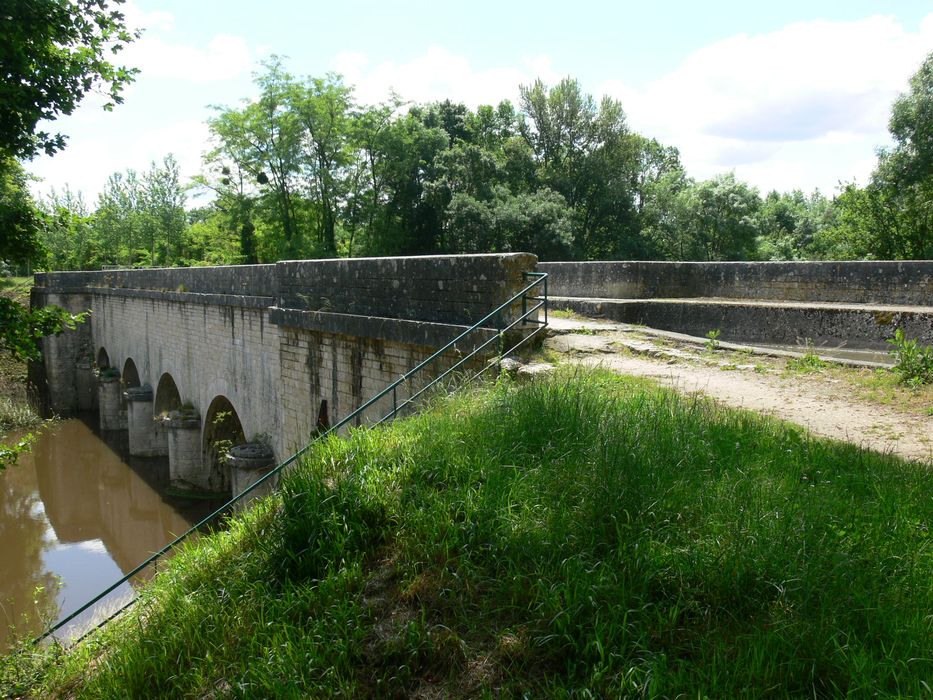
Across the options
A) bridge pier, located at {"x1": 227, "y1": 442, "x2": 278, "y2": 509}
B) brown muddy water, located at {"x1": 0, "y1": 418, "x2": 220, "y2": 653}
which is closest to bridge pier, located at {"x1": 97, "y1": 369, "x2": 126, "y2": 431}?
brown muddy water, located at {"x1": 0, "y1": 418, "x2": 220, "y2": 653}

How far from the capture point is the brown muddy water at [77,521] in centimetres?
1248

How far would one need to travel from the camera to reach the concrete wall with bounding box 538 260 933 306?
28.9ft

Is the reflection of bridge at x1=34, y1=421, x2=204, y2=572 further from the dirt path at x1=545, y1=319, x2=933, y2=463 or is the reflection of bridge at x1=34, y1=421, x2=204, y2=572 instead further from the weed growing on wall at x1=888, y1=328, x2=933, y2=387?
the weed growing on wall at x1=888, y1=328, x2=933, y2=387

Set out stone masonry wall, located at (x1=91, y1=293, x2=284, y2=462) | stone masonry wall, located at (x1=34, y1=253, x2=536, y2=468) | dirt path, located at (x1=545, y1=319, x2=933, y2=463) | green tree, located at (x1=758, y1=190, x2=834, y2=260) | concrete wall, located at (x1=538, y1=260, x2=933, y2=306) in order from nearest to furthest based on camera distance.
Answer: dirt path, located at (x1=545, y1=319, x2=933, y2=463), stone masonry wall, located at (x1=34, y1=253, x2=536, y2=468), concrete wall, located at (x1=538, y1=260, x2=933, y2=306), stone masonry wall, located at (x1=91, y1=293, x2=284, y2=462), green tree, located at (x1=758, y1=190, x2=834, y2=260)

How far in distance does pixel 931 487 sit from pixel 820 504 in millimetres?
734

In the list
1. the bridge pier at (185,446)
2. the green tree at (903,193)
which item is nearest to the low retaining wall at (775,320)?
the bridge pier at (185,446)

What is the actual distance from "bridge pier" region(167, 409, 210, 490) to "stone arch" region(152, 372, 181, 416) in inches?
109

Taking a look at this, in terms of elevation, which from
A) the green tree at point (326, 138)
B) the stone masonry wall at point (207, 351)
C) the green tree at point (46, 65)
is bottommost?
the stone masonry wall at point (207, 351)

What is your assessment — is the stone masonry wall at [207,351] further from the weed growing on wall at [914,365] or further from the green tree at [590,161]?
the green tree at [590,161]

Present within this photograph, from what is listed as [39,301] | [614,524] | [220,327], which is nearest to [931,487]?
[614,524]

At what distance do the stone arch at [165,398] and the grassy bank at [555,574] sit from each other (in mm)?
15681

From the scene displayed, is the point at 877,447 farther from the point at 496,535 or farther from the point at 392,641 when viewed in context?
the point at 392,641

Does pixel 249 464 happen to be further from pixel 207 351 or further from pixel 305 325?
pixel 207 351

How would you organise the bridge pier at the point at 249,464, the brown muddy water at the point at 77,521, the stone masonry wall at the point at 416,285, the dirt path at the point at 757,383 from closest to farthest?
the dirt path at the point at 757,383 < the stone masonry wall at the point at 416,285 < the bridge pier at the point at 249,464 < the brown muddy water at the point at 77,521
